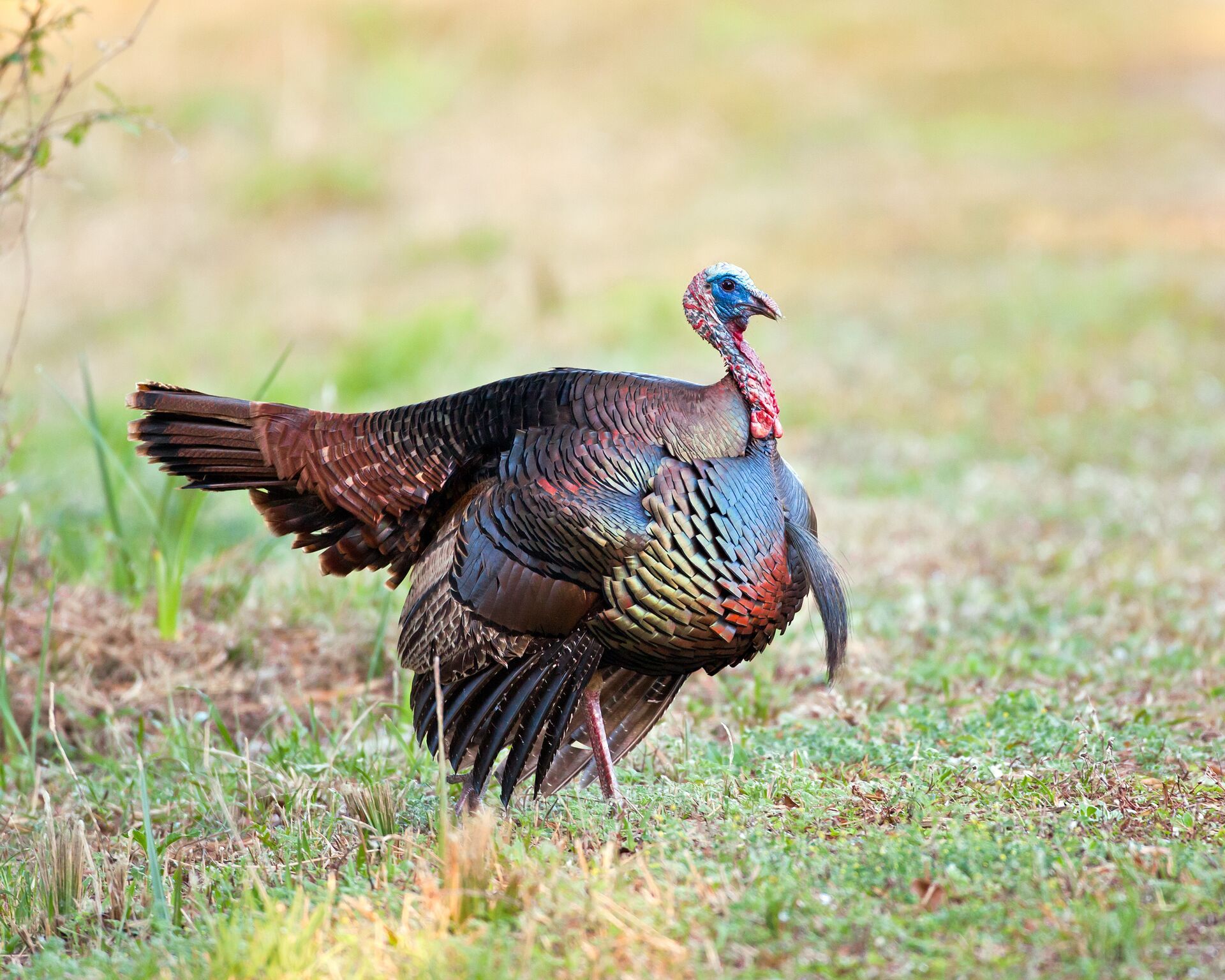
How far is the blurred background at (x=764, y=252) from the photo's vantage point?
6.43m

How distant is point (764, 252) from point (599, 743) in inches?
414

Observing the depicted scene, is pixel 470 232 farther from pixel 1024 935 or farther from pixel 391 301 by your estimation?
pixel 1024 935

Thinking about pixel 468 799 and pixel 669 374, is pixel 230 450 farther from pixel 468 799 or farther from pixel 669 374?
pixel 669 374

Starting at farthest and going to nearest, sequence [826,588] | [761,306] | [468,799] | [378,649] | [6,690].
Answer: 1. [378,649]
2. [6,690]
3. [761,306]
4. [468,799]
5. [826,588]

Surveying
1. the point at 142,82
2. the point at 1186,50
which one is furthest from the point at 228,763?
the point at 1186,50

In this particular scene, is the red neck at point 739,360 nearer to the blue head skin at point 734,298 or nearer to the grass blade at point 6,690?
the blue head skin at point 734,298

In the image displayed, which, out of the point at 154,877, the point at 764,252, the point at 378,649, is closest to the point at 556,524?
the point at 154,877

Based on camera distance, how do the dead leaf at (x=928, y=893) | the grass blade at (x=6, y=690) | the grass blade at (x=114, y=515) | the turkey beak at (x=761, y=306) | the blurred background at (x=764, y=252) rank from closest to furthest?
the dead leaf at (x=928, y=893), the turkey beak at (x=761, y=306), the grass blade at (x=6, y=690), the grass blade at (x=114, y=515), the blurred background at (x=764, y=252)

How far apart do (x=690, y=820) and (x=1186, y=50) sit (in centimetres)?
2160

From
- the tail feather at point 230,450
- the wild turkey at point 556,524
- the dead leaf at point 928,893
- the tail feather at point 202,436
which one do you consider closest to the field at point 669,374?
the dead leaf at point 928,893

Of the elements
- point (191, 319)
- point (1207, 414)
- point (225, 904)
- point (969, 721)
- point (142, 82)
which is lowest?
point (225, 904)

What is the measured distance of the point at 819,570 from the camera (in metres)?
3.32

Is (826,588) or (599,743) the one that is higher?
(826,588)

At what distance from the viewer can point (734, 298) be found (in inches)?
142
